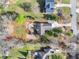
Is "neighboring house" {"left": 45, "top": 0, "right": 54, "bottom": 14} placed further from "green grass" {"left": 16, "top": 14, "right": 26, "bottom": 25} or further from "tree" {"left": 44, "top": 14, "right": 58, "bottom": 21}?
"green grass" {"left": 16, "top": 14, "right": 26, "bottom": 25}

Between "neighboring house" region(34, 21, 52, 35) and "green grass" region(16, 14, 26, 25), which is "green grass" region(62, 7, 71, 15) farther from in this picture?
"green grass" region(16, 14, 26, 25)

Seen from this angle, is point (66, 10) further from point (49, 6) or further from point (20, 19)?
point (20, 19)

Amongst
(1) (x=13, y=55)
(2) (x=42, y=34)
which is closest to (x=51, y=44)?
(2) (x=42, y=34)

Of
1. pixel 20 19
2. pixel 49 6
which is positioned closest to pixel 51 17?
pixel 49 6

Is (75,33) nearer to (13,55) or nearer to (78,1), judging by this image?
(78,1)

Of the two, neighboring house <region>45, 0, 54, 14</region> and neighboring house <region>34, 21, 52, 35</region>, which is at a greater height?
neighboring house <region>45, 0, 54, 14</region>

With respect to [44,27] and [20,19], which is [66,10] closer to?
[44,27]

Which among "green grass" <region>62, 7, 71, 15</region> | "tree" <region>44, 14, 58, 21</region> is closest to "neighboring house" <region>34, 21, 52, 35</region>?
"tree" <region>44, 14, 58, 21</region>

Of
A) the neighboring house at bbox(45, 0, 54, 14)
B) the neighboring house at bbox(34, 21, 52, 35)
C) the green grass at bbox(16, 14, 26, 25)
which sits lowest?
the neighboring house at bbox(34, 21, 52, 35)

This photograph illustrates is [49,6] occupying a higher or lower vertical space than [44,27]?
higher

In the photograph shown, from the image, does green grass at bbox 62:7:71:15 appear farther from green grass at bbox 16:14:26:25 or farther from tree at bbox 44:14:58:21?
green grass at bbox 16:14:26:25

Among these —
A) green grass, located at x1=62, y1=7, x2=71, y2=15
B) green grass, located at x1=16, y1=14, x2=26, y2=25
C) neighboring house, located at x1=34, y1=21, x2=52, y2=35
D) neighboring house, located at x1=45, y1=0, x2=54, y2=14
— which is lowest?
neighboring house, located at x1=34, y1=21, x2=52, y2=35

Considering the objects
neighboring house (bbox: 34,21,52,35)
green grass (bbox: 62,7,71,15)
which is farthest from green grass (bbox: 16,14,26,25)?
green grass (bbox: 62,7,71,15)
